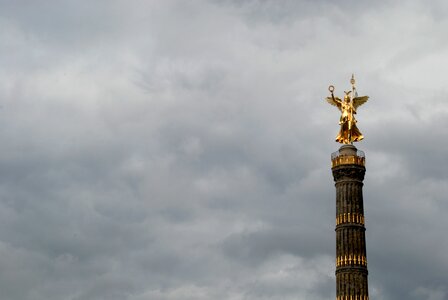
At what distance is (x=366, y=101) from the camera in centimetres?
13512

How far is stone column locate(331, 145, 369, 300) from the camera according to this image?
12488 centimetres

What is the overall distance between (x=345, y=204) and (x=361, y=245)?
17.9ft

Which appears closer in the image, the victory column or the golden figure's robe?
the victory column

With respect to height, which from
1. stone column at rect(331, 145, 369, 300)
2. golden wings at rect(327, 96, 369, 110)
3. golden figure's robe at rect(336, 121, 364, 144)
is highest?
golden wings at rect(327, 96, 369, 110)

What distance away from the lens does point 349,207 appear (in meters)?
128

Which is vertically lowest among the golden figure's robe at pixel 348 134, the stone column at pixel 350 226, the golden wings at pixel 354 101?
the stone column at pixel 350 226

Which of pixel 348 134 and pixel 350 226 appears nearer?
pixel 350 226

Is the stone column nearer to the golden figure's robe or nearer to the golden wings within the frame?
the golden figure's robe

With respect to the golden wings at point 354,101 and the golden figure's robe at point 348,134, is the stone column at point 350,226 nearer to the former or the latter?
the golden figure's robe at point 348,134

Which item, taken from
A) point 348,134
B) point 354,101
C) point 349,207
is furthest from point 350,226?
point 354,101

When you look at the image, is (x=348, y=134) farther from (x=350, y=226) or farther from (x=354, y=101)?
(x=350, y=226)

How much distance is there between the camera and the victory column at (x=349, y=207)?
125 meters

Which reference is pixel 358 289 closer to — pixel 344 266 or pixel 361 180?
pixel 344 266

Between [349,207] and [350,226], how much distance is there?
7.90 feet
